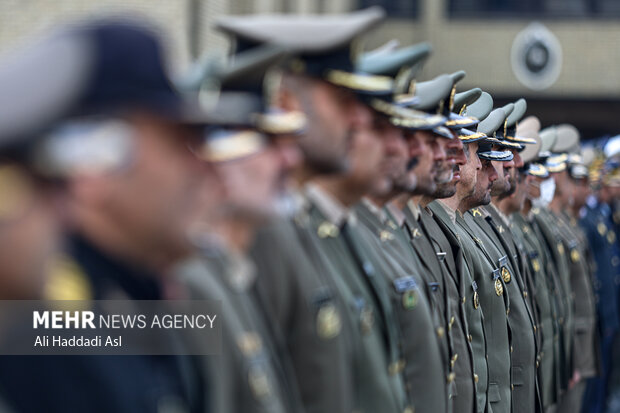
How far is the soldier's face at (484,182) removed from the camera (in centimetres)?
670

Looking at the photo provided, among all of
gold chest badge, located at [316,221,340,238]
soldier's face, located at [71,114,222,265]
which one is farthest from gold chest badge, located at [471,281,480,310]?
soldier's face, located at [71,114,222,265]

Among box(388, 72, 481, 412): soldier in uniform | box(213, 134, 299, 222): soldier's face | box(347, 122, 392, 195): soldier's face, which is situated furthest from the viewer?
box(388, 72, 481, 412): soldier in uniform

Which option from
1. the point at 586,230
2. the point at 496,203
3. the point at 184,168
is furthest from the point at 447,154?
the point at 586,230

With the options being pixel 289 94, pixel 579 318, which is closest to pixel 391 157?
pixel 289 94

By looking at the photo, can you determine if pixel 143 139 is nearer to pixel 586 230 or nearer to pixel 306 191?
pixel 306 191

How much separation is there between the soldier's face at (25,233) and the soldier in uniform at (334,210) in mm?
1196

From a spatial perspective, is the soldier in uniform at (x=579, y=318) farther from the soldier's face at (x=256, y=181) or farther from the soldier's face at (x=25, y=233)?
the soldier's face at (x=25, y=233)

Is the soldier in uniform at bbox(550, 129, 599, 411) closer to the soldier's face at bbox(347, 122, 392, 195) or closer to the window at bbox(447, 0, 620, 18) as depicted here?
the soldier's face at bbox(347, 122, 392, 195)

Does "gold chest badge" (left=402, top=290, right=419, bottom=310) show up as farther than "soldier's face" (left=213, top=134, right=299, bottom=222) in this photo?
Yes

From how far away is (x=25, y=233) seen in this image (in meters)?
2.19

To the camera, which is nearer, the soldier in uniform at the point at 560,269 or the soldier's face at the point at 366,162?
the soldier's face at the point at 366,162

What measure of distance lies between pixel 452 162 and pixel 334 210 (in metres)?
1.67

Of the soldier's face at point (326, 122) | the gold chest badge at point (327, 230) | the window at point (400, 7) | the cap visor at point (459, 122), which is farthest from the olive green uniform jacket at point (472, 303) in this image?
the window at point (400, 7)

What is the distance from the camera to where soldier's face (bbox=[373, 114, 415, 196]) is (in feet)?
14.1
